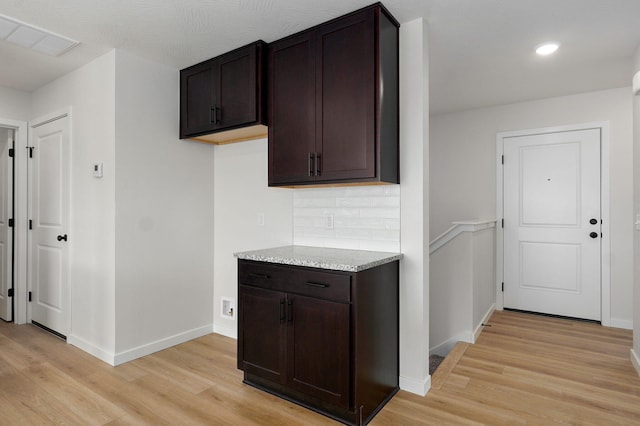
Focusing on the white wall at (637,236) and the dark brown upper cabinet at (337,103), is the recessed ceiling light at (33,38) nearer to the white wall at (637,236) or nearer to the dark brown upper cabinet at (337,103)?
the dark brown upper cabinet at (337,103)

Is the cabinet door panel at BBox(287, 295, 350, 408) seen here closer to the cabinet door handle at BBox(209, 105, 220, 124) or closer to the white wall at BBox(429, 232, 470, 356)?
the cabinet door handle at BBox(209, 105, 220, 124)

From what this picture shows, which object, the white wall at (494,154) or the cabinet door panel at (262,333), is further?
the white wall at (494,154)

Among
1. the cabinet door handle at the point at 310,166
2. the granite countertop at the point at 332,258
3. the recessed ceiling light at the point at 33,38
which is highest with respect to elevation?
the recessed ceiling light at the point at 33,38

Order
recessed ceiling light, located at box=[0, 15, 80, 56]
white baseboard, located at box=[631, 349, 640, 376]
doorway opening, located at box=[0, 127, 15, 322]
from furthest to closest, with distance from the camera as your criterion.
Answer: doorway opening, located at box=[0, 127, 15, 322], white baseboard, located at box=[631, 349, 640, 376], recessed ceiling light, located at box=[0, 15, 80, 56]

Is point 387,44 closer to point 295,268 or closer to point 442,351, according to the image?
point 295,268

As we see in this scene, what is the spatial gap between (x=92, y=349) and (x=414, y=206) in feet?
9.27

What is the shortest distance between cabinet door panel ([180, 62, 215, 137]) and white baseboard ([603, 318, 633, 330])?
172 inches

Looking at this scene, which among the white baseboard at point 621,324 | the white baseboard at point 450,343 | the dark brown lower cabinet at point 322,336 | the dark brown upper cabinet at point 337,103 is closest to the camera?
the dark brown lower cabinet at point 322,336

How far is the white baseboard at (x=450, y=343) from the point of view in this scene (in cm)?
335

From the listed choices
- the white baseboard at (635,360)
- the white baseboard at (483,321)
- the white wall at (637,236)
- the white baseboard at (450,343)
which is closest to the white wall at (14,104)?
the white baseboard at (450,343)

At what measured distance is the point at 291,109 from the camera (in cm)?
262

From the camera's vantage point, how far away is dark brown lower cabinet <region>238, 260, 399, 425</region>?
80.8 inches

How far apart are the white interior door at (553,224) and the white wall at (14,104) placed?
532 cm

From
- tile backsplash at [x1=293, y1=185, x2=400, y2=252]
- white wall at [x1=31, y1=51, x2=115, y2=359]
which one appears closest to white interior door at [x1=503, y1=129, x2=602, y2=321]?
tile backsplash at [x1=293, y1=185, x2=400, y2=252]
